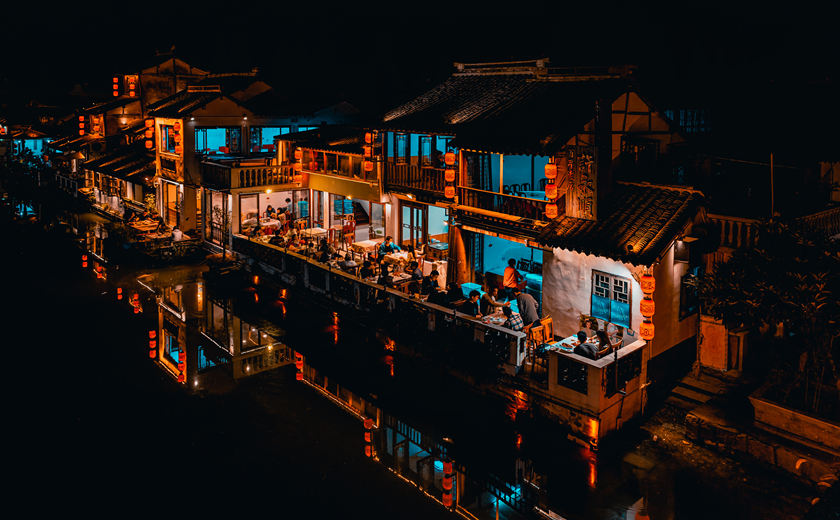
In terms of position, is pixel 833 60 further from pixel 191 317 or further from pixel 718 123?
pixel 191 317

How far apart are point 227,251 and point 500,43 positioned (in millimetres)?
25467

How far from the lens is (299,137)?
31.6m

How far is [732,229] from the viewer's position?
16141mm

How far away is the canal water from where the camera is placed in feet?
42.3

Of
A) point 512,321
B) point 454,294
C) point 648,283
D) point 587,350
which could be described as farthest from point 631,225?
point 454,294

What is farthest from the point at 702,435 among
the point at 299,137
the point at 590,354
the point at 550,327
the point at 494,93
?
the point at 299,137

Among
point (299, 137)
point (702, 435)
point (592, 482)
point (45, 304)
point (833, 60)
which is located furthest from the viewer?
point (299, 137)

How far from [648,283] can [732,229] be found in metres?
2.70

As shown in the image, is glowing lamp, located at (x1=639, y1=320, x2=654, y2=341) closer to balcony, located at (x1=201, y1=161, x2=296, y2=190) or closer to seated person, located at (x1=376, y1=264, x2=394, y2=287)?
seated person, located at (x1=376, y1=264, x2=394, y2=287)

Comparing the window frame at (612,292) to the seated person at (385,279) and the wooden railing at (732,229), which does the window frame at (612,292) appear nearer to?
the wooden railing at (732,229)

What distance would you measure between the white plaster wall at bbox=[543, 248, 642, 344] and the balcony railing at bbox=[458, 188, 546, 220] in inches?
50.3

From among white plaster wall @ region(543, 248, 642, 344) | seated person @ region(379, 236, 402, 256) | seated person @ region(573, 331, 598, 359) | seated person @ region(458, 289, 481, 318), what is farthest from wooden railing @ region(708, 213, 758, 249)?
seated person @ region(379, 236, 402, 256)

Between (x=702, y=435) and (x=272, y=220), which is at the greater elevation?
(x=272, y=220)

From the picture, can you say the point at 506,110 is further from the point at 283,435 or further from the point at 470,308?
the point at 283,435
